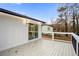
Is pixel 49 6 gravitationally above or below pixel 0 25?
above

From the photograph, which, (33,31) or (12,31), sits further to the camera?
(33,31)

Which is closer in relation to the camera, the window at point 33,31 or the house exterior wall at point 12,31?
the house exterior wall at point 12,31

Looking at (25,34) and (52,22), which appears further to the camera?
(25,34)

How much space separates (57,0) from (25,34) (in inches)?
162

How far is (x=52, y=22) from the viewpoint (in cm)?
624

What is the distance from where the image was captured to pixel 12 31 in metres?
6.83

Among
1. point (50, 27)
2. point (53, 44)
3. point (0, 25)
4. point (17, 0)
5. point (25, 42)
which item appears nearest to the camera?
point (17, 0)

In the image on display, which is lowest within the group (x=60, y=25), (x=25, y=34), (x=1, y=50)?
(x=1, y=50)

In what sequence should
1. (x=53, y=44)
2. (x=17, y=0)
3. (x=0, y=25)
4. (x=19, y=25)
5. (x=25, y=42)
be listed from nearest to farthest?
1. (x=17, y=0)
2. (x=0, y=25)
3. (x=53, y=44)
4. (x=19, y=25)
5. (x=25, y=42)

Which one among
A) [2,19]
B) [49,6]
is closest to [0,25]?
[2,19]

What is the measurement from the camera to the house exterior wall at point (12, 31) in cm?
614

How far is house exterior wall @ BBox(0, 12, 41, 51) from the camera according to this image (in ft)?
20.1

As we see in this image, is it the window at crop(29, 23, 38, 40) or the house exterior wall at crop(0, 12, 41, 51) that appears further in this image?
the window at crop(29, 23, 38, 40)

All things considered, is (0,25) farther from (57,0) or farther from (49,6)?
(57,0)
